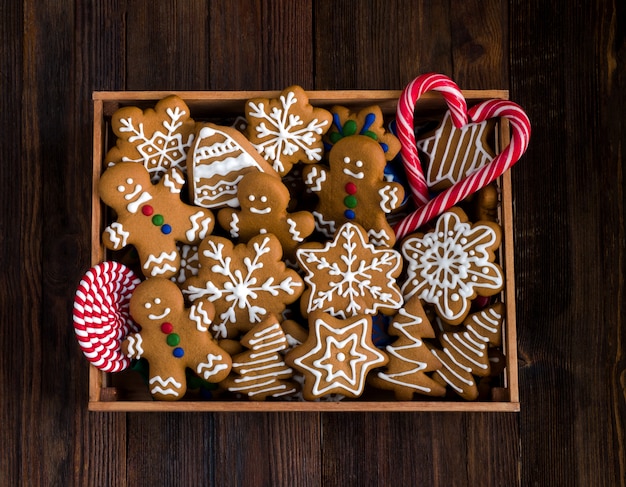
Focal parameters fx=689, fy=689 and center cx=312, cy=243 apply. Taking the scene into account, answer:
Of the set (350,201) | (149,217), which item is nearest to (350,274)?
(350,201)

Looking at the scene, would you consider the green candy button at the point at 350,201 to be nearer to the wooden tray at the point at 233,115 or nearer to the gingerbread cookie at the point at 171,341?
the wooden tray at the point at 233,115

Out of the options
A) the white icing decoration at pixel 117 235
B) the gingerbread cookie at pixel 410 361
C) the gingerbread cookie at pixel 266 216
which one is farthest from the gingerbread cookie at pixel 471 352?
the white icing decoration at pixel 117 235

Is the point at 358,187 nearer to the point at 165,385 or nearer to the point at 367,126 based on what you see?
the point at 367,126

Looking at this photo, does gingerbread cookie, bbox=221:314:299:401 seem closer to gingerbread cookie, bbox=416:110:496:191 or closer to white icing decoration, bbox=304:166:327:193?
white icing decoration, bbox=304:166:327:193

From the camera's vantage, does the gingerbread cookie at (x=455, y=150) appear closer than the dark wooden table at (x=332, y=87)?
Yes

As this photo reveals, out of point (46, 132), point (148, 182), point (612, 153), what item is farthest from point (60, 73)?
point (612, 153)
